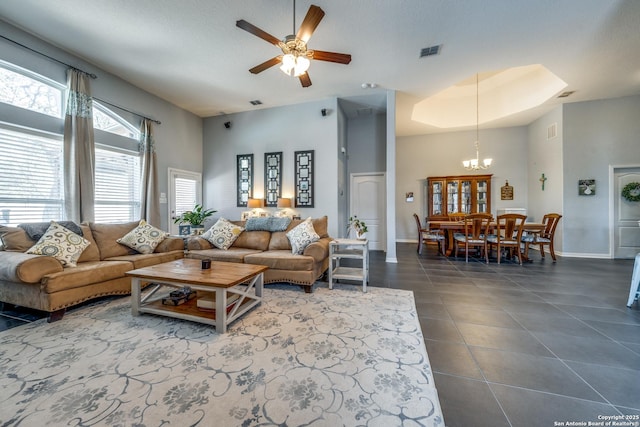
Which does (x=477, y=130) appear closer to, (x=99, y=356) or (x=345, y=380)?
(x=345, y=380)

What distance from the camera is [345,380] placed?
57.2 inches

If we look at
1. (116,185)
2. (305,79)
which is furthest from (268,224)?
(116,185)

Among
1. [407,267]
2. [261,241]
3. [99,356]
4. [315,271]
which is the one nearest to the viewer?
[99,356]

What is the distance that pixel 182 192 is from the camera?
17.8ft

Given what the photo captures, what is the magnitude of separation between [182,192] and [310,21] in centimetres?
467

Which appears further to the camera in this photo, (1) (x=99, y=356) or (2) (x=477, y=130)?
(2) (x=477, y=130)

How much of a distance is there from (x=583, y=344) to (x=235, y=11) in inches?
183

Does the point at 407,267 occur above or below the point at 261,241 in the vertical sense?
below

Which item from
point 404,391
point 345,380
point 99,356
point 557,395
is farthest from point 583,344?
point 99,356

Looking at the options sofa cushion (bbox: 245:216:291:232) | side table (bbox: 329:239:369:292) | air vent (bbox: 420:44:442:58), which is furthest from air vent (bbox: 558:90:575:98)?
sofa cushion (bbox: 245:216:291:232)

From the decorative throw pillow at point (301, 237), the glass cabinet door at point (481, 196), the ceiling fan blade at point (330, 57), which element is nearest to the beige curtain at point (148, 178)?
the decorative throw pillow at point (301, 237)

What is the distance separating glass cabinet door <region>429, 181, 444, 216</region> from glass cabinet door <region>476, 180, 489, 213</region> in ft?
3.23

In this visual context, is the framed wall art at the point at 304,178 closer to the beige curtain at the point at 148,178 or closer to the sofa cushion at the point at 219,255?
the sofa cushion at the point at 219,255

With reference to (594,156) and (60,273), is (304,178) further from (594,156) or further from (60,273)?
(594,156)
